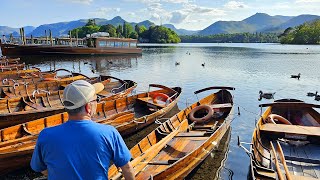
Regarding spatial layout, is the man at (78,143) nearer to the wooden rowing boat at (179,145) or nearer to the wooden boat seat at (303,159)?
the wooden rowing boat at (179,145)

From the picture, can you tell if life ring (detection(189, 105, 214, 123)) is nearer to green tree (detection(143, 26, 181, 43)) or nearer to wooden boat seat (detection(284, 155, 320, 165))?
wooden boat seat (detection(284, 155, 320, 165))

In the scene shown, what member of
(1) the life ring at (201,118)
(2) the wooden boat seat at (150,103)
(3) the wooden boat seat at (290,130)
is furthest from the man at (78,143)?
(2) the wooden boat seat at (150,103)

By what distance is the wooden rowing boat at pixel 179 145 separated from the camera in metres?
8.62

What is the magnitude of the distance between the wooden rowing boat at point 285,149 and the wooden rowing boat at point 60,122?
Result: 236 inches

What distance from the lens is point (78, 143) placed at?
3.04 metres

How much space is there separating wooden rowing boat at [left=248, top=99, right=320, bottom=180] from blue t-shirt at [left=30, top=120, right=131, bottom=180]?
236 inches

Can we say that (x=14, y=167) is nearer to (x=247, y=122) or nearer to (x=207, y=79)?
(x=247, y=122)

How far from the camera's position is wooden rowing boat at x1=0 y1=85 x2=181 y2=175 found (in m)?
9.78

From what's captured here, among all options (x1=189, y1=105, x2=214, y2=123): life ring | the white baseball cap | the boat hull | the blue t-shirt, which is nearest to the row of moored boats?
(x1=189, y1=105, x2=214, y2=123): life ring

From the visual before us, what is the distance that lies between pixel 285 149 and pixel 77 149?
376 inches

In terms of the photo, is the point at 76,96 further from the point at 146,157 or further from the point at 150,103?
the point at 150,103

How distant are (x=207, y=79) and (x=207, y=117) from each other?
22260 millimetres

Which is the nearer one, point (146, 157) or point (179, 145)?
point (146, 157)

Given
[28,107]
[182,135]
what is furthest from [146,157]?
[28,107]
